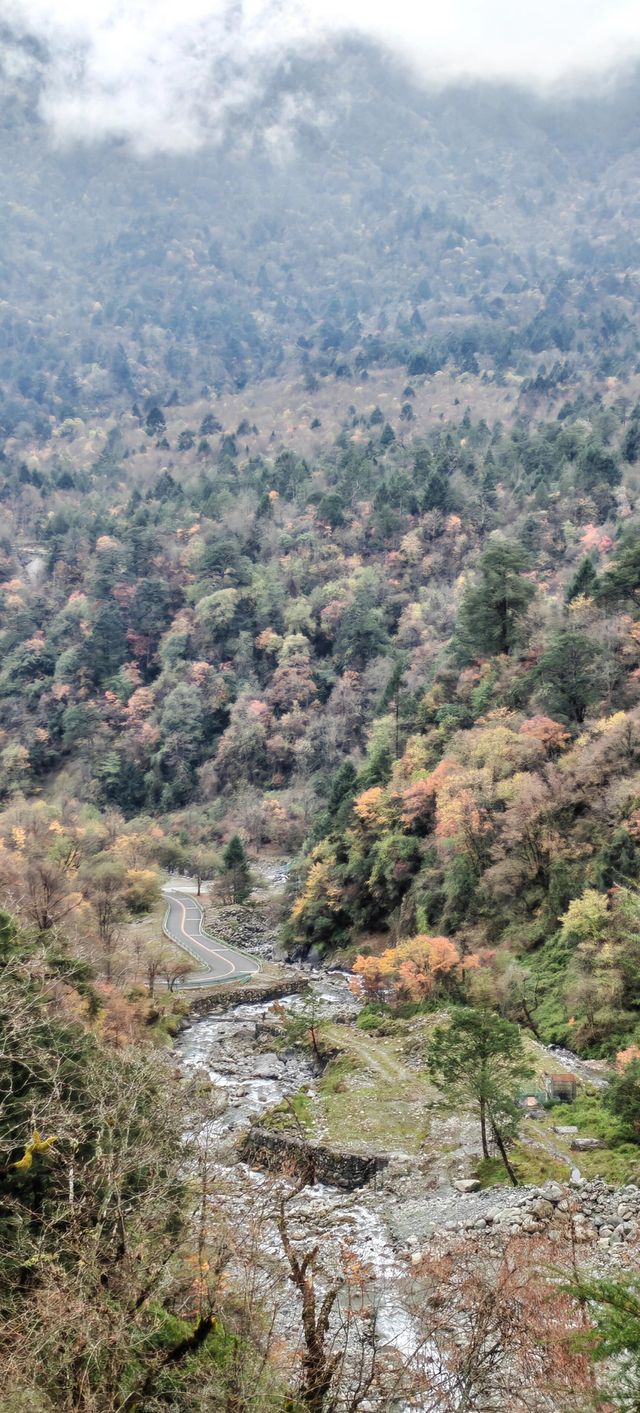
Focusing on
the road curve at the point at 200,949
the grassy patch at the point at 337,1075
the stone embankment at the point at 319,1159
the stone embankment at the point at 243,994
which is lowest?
the road curve at the point at 200,949

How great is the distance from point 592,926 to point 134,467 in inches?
5787

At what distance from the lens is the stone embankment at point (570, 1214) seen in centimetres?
1689

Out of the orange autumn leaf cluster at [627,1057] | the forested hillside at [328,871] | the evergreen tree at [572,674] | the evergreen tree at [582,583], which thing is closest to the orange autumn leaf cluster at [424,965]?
the forested hillside at [328,871]

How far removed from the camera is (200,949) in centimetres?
6025

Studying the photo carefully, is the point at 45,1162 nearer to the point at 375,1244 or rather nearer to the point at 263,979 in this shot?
the point at 375,1244

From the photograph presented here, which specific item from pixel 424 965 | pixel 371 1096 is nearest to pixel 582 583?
pixel 424 965

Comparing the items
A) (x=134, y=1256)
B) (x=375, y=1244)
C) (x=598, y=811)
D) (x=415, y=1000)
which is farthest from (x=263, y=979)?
(x=134, y=1256)

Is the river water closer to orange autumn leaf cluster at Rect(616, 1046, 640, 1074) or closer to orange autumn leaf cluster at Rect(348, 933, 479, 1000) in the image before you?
orange autumn leaf cluster at Rect(348, 933, 479, 1000)

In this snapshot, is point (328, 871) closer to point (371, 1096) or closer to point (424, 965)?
point (424, 965)

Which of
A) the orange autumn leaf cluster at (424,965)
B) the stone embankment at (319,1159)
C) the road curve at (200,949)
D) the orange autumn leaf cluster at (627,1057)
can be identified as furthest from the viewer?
the road curve at (200,949)

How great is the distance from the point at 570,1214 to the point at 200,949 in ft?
151

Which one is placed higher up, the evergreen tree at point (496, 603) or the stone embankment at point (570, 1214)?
the evergreen tree at point (496, 603)

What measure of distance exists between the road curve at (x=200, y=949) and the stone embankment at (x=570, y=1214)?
118 feet

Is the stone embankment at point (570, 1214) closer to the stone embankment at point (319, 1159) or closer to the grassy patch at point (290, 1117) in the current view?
the stone embankment at point (319, 1159)
